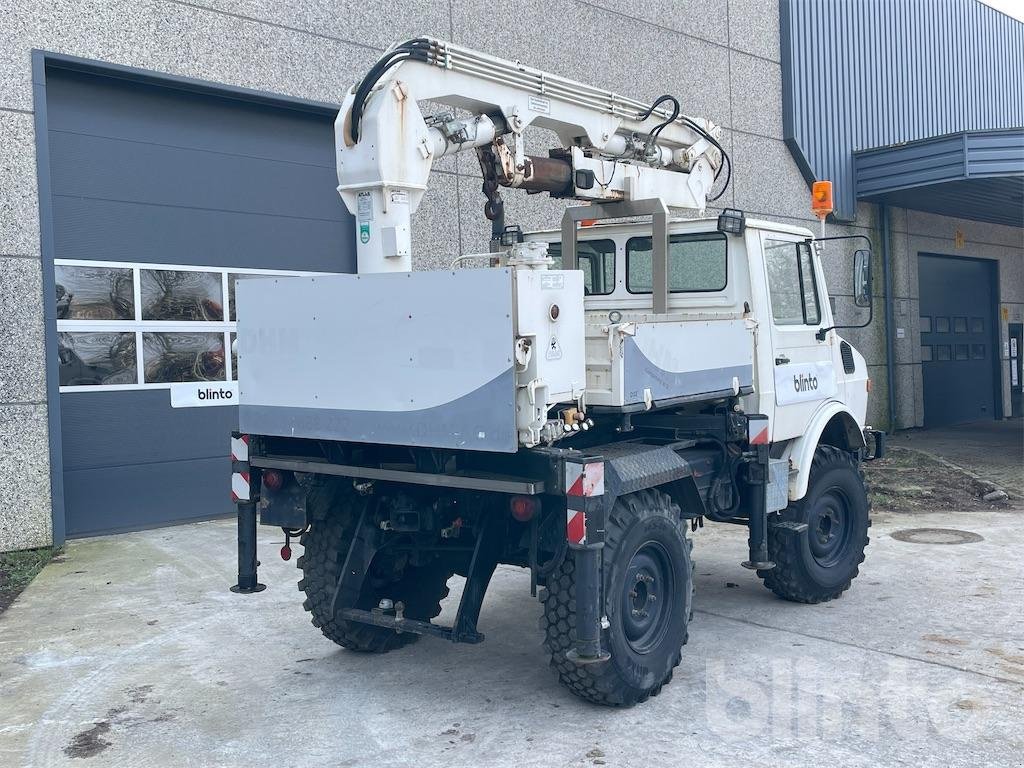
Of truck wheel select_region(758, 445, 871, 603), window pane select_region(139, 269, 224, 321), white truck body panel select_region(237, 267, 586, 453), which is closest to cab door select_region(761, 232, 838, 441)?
truck wheel select_region(758, 445, 871, 603)

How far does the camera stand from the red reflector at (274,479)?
579cm

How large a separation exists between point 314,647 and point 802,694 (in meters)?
2.85

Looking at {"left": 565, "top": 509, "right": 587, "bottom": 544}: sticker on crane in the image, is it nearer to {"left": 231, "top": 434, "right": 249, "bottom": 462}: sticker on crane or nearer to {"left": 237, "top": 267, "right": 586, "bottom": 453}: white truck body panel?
{"left": 237, "top": 267, "right": 586, "bottom": 453}: white truck body panel

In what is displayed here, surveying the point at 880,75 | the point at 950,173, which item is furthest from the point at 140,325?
the point at 880,75

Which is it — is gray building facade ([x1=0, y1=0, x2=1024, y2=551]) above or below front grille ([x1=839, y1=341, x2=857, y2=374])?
above

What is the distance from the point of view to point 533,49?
1244 cm

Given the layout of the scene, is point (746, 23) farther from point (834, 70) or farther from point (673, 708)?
point (673, 708)

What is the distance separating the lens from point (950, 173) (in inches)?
601

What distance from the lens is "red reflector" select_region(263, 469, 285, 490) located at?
579 centimetres

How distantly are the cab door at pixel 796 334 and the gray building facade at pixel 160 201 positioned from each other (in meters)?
5.17

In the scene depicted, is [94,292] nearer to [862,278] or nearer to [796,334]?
[796,334]

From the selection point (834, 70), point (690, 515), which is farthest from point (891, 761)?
point (834, 70)

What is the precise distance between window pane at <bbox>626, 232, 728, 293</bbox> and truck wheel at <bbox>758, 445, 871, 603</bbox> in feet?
4.91

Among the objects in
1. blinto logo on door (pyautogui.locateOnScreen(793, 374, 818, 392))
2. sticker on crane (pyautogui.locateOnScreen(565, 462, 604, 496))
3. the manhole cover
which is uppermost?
blinto logo on door (pyautogui.locateOnScreen(793, 374, 818, 392))
